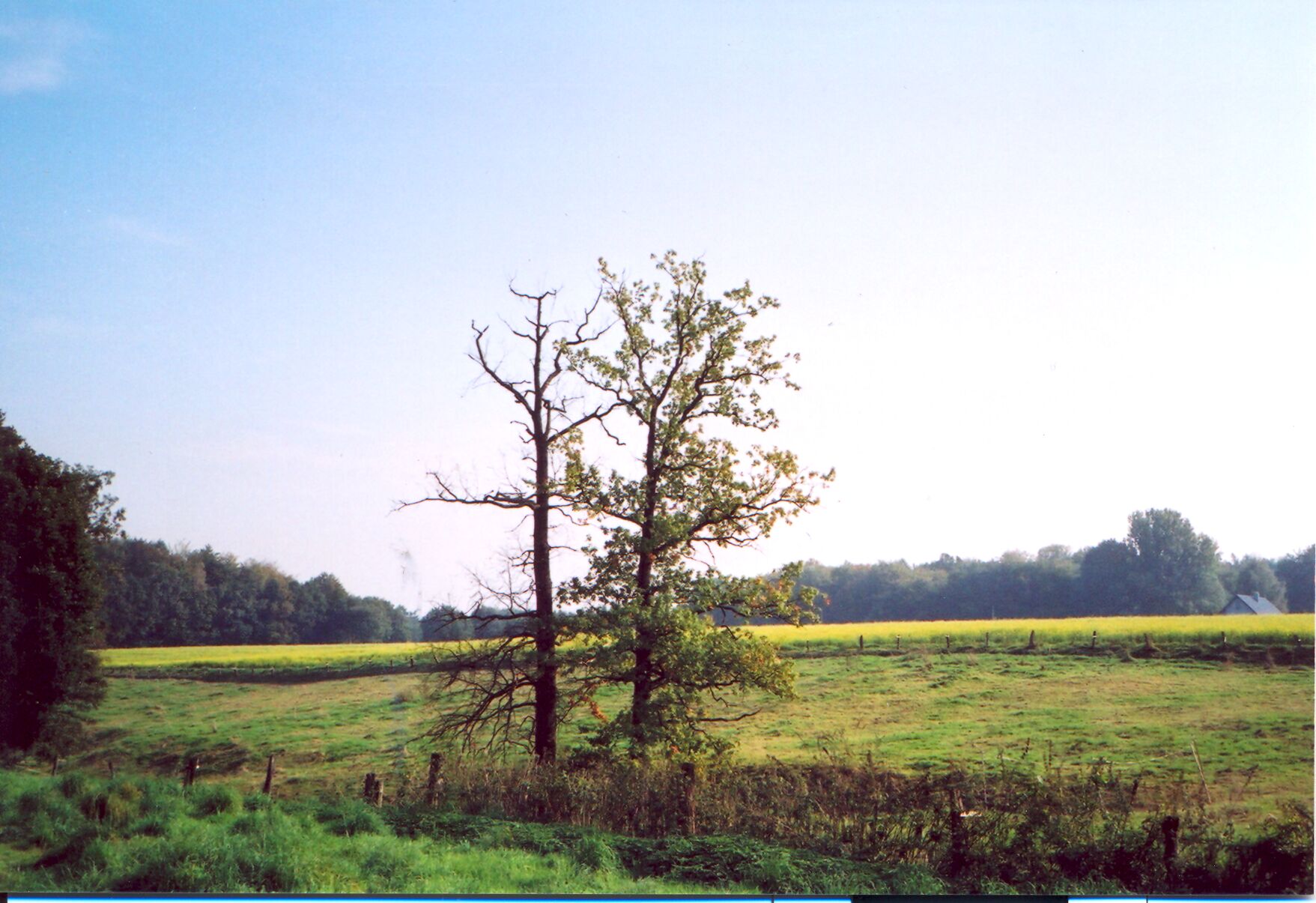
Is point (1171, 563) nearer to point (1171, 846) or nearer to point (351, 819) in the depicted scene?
point (1171, 846)

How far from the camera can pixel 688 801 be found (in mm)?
7301

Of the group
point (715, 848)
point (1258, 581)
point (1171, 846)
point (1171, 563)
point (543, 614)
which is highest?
point (1171, 563)

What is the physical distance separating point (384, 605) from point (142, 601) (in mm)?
2171

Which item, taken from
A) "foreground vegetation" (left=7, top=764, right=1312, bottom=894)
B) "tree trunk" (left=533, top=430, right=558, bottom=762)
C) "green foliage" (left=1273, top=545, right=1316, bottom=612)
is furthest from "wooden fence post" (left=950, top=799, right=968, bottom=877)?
"tree trunk" (left=533, top=430, right=558, bottom=762)

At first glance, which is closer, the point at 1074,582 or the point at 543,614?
the point at 1074,582

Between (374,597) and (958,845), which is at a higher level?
(374,597)

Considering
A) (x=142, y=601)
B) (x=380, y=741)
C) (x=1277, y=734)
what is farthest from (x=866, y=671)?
(x=142, y=601)

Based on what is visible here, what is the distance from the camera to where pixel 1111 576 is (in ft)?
27.6

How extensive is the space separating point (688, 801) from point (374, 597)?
3.57 metres

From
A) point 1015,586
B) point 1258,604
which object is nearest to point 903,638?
point 1015,586

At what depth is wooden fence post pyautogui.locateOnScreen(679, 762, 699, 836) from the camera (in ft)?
A: 23.5

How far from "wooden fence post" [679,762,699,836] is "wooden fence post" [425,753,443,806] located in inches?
87.7

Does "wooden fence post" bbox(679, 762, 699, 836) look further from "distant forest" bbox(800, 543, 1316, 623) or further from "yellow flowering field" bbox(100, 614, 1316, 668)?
"distant forest" bbox(800, 543, 1316, 623)

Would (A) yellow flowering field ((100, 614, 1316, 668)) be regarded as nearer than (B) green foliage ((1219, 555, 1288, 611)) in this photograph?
No
